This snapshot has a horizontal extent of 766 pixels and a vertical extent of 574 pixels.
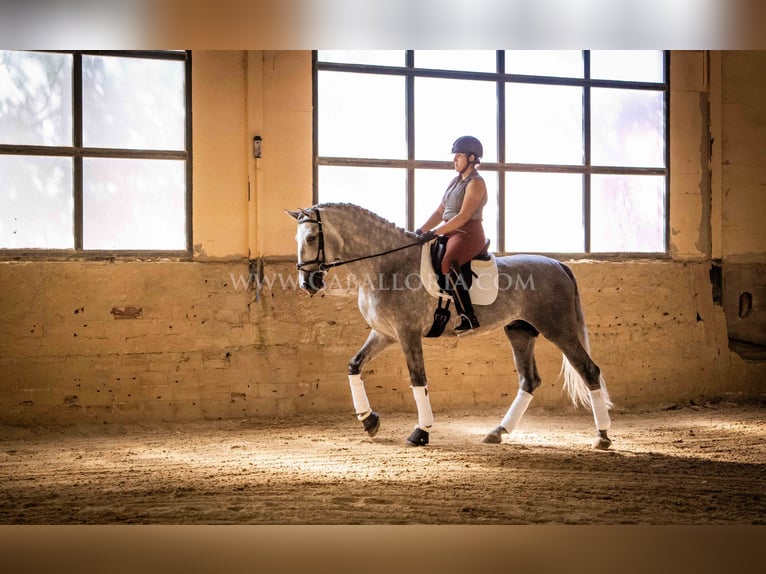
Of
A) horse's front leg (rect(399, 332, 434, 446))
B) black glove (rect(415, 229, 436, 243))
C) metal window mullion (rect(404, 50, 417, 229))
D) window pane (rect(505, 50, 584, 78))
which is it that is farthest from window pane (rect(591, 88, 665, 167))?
horse's front leg (rect(399, 332, 434, 446))

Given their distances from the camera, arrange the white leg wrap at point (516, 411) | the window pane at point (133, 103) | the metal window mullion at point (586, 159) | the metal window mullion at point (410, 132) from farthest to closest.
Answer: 1. the metal window mullion at point (586, 159)
2. the metal window mullion at point (410, 132)
3. the window pane at point (133, 103)
4. the white leg wrap at point (516, 411)

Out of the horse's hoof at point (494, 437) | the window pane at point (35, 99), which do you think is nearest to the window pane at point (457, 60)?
the window pane at point (35, 99)

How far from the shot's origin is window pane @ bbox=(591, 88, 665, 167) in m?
7.52

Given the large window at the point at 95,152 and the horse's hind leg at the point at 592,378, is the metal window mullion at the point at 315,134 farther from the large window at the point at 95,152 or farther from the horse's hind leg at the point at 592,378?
the horse's hind leg at the point at 592,378

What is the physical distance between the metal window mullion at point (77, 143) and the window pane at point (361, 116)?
82.0 inches

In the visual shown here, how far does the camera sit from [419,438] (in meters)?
5.25

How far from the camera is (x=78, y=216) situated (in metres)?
6.19

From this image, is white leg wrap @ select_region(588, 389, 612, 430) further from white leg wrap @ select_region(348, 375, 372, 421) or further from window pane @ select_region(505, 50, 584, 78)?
window pane @ select_region(505, 50, 584, 78)

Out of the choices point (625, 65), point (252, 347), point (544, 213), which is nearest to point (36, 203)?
point (252, 347)

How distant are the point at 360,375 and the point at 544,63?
3933mm

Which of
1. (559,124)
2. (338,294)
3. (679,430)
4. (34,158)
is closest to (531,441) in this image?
(679,430)

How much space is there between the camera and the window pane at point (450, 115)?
6.99 m
